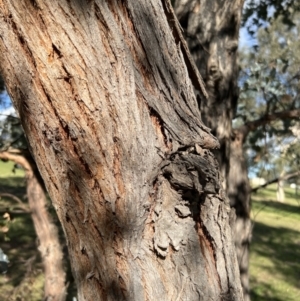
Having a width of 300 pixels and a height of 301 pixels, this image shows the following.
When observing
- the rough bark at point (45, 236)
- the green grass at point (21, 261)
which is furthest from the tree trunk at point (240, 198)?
the rough bark at point (45, 236)

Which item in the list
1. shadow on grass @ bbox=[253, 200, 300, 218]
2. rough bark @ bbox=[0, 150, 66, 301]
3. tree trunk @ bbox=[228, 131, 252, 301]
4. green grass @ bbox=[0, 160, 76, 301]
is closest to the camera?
tree trunk @ bbox=[228, 131, 252, 301]

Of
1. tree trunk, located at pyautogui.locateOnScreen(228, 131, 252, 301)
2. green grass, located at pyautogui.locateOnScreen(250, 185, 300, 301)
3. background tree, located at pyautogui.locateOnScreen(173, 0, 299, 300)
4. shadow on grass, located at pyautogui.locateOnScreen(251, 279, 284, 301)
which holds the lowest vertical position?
shadow on grass, located at pyautogui.locateOnScreen(251, 279, 284, 301)

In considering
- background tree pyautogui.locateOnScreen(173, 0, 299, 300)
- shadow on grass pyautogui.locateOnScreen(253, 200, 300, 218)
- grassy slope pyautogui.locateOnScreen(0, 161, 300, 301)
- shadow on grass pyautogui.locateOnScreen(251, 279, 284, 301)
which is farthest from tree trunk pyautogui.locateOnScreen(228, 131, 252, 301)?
shadow on grass pyautogui.locateOnScreen(253, 200, 300, 218)

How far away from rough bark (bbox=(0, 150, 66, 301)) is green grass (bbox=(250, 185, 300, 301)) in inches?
79.4

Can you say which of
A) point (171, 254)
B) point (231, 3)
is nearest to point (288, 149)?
point (231, 3)

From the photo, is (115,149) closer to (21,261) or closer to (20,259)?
(21,261)

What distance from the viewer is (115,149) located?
1.42 metres

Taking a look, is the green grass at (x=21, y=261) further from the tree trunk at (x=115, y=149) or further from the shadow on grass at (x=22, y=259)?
the tree trunk at (x=115, y=149)

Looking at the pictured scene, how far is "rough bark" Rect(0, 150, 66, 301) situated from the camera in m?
5.68

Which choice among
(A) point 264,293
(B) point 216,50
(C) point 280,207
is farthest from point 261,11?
(C) point 280,207

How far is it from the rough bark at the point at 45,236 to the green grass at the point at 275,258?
6.62ft

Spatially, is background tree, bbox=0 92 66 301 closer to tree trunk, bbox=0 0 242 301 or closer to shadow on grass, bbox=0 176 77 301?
shadow on grass, bbox=0 176 77 301

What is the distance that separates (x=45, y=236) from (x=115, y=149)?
184 inches

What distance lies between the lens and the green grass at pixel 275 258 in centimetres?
977
